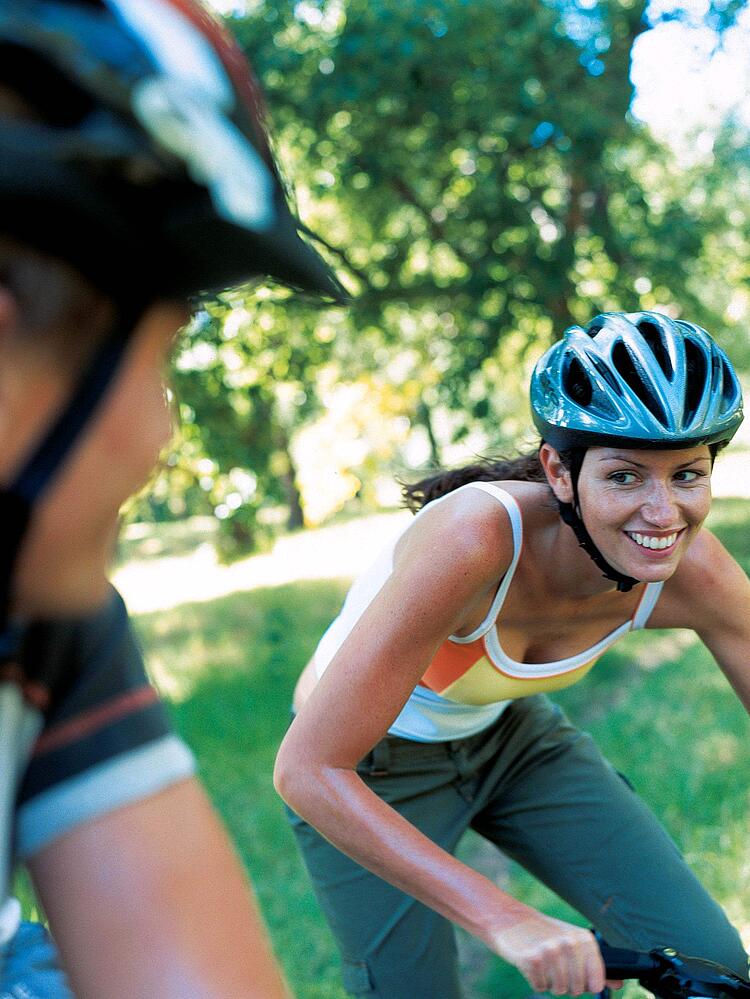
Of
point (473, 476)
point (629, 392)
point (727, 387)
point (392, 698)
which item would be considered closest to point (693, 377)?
point (727, 387)

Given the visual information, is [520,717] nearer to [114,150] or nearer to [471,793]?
[471,793]

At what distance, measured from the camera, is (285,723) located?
730 centimetres

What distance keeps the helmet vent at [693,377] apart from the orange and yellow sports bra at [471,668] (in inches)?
16.0

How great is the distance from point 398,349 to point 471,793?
1066cm

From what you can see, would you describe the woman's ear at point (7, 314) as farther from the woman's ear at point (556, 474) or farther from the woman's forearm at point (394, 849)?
the woman's ear at point (556, 474)

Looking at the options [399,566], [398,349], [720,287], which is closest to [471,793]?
[399,566]

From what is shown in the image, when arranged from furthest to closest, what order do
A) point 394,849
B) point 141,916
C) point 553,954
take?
point 394,849
point 553,954
point 141,916

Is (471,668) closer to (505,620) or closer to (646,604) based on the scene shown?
(505,620)

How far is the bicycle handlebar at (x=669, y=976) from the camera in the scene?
1813 mm

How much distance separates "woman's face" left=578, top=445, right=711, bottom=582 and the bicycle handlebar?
0.80 m

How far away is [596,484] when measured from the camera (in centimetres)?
245

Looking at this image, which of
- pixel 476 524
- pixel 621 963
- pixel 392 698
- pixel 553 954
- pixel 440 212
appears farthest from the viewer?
pixel 440 212

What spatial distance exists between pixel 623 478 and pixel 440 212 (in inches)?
334

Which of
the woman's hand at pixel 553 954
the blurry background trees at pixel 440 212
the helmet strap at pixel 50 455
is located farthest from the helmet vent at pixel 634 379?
the blurry background trees at pixel 440 212
